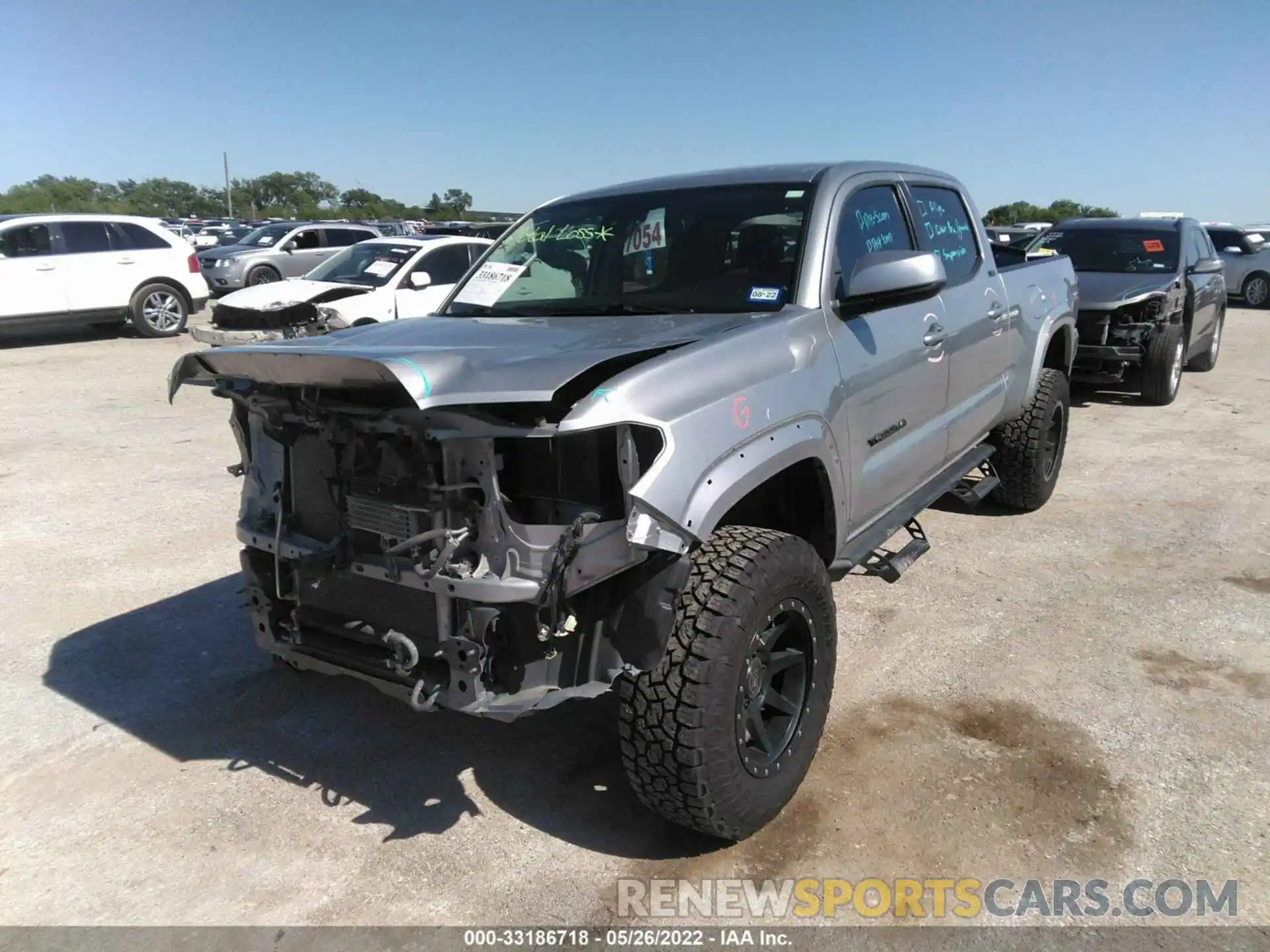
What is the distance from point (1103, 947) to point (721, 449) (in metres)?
1.61

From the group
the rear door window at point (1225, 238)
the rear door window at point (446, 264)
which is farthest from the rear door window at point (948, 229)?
the rear door window at point (1225, 238)

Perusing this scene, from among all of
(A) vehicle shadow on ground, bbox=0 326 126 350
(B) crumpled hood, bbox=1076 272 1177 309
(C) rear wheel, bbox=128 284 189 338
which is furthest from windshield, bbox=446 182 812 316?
(A) vehicle shadow on ground, bbox=0 326 126 350

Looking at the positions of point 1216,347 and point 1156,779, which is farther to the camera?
point 1216,347

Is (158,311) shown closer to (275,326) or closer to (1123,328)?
(275,326)

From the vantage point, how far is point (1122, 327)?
29.2 ft

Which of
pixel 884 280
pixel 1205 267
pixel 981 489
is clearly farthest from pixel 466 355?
pixel 1205 267

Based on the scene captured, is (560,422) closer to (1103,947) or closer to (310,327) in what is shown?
(1103,947)

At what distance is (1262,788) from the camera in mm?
3000

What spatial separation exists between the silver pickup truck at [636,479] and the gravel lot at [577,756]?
439 millimetres

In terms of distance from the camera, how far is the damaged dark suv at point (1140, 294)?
8859 mm

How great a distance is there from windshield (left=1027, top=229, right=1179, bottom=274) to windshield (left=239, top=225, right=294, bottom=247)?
52.1 ft

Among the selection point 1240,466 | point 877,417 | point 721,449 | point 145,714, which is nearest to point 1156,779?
point 877,417

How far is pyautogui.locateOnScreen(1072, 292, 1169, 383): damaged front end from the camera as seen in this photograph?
8820 mm

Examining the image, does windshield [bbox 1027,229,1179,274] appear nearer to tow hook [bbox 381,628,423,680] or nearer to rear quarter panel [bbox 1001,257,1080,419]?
rear quarter panel [bbox 1001,257,1080,419]
